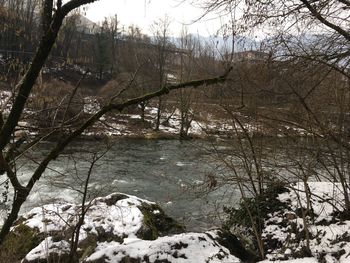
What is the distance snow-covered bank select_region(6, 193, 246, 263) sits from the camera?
211 inches

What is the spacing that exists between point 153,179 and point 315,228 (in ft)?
30.1

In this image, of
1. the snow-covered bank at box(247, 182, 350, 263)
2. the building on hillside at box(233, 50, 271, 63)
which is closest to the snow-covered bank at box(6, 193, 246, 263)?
the snow-covered bank at box(247, 182, 350, 263)

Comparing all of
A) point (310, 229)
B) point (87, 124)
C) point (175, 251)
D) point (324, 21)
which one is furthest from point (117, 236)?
point (324, 21)

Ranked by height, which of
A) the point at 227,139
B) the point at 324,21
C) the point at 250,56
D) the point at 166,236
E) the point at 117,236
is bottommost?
the point at 117,236

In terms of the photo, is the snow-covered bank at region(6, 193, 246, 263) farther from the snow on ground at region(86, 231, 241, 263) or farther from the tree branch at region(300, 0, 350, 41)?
the tree branch at region(300, 0, 350, 41)

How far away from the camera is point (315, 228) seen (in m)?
6.61

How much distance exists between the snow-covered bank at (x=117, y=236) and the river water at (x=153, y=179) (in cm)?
66

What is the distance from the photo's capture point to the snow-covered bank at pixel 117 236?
5363 mm

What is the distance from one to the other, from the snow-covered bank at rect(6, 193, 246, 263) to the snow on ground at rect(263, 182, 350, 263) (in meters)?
1.19

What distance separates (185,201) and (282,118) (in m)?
5.94

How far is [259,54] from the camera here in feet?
20.1

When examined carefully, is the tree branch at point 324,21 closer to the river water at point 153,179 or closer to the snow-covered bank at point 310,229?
the snow-covered bank at point 310,229

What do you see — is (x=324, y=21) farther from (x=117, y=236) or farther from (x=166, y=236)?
(x=117, y=236)

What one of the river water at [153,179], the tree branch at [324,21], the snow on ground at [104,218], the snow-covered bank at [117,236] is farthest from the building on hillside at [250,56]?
the snow on ground at [104,218]
